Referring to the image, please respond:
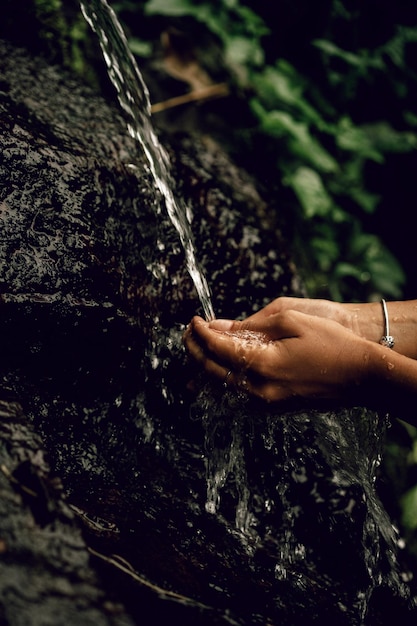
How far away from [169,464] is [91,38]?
10.1ft

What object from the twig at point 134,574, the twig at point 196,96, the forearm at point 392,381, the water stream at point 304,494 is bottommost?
the water stream at point 304,494

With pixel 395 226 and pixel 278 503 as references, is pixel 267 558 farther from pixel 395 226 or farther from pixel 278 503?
pixel 395 226

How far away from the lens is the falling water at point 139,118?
8.30ft

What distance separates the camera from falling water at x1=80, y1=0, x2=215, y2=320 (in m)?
2.53

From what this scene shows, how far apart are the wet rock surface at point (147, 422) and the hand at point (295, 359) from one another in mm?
186

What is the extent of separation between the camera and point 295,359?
1.80m

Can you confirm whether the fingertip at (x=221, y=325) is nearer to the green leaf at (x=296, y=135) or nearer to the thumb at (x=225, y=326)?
the thumb at (x=225, y=326)

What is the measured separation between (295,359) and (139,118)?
1850 millimetres

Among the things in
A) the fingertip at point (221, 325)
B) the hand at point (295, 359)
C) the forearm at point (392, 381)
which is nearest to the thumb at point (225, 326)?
the fingertip at point (221, 325)

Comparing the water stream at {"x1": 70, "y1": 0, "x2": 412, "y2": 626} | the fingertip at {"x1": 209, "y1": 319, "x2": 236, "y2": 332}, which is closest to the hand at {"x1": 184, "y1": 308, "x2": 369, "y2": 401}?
the fingertip at {"x1": 209, "y1": 319, "x2": 236, "y2": 332}

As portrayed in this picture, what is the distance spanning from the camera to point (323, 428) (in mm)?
2355

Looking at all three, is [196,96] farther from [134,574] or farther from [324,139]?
[134,574]

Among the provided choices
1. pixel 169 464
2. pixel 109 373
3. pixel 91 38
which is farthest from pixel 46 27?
pixel 169 464

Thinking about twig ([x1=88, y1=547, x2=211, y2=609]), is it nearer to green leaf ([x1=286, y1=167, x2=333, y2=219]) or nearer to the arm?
the arm
